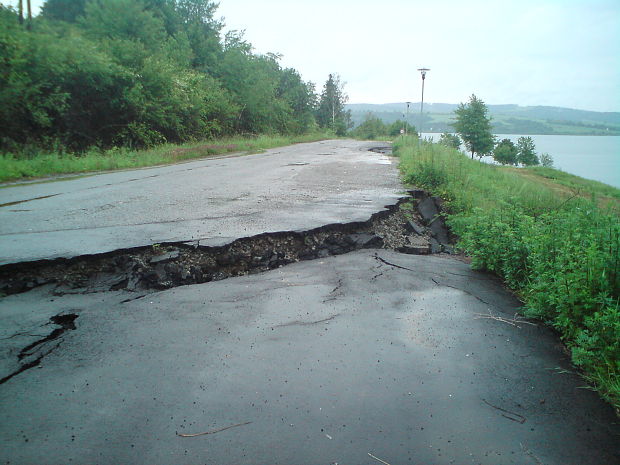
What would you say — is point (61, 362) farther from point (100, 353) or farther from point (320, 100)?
point (320, 100)

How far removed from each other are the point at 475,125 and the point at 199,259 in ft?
186

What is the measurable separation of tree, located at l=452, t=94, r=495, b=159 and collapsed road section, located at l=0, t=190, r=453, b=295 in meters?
53.5

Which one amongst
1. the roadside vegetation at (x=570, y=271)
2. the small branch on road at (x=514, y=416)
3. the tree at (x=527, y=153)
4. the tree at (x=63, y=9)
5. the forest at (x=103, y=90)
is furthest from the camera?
the tree at (x=527, y=153)

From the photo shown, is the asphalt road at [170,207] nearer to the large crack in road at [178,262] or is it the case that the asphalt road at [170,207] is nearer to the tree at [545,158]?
the large crack in road at [178,262]

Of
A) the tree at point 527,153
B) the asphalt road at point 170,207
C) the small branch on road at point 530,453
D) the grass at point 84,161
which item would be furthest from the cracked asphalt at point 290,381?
the tree at point 527,153

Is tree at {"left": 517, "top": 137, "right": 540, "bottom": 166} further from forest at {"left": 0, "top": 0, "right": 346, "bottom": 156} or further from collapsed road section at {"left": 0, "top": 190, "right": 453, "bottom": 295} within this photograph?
collapsed road section at {"left": 0, "top": 190, "right": 453, "bottom": 295}

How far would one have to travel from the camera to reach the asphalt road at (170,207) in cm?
498

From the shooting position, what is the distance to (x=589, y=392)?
2.62 m

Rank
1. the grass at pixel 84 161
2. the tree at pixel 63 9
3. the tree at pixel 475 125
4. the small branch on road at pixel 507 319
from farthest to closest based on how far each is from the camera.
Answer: the tree at pixel 475 125, the tree at pixel 63 9, the grass at pixel 84 161, the small branch on road at pixel 507 319

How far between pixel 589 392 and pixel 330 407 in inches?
65.6

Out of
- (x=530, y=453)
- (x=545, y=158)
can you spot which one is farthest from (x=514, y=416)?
(x=545, y=158)

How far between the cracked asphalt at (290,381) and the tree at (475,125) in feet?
184

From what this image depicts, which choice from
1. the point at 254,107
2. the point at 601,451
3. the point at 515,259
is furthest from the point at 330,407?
the point at 254,107

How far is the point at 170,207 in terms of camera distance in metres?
6.94
